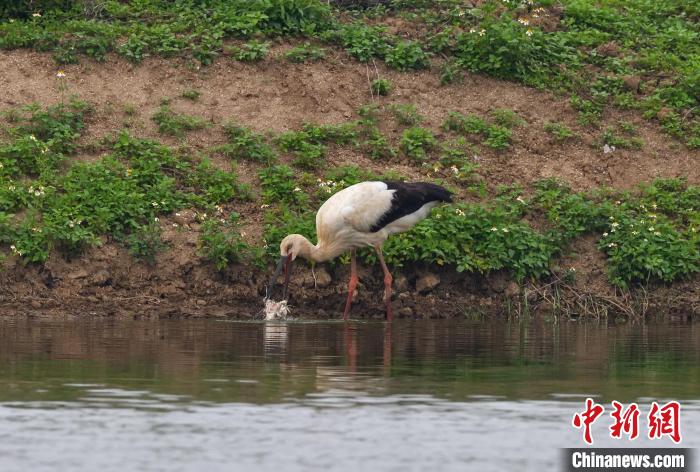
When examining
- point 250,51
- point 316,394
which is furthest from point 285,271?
point 316,394

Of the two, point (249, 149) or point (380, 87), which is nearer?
point (249, 149)

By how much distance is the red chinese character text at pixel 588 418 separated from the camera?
824cm

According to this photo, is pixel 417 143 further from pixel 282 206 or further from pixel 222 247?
pixel 222 247

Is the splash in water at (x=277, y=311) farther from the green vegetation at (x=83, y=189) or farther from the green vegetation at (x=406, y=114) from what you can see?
the green vegetation at (x=406, y=114)

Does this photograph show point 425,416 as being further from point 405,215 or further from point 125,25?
point 125,25

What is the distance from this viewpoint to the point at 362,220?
50.7 ft

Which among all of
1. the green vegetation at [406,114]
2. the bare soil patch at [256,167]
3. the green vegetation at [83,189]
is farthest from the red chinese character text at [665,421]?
the green vegetation at [406,114]

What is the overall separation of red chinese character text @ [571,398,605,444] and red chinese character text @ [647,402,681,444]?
302mm

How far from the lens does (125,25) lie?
65.7ft

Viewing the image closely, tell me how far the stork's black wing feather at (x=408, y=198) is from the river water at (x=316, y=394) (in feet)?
5.41

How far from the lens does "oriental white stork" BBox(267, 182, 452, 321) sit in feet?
50.6

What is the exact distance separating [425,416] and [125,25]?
12.4 m

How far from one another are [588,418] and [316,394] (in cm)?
181

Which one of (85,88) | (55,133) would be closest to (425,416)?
(55,133)
